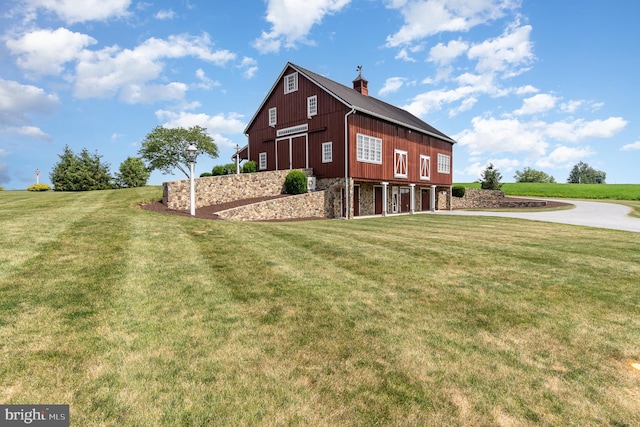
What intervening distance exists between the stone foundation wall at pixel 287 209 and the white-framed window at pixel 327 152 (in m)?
2.23

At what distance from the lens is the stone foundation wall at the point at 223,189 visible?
53.0 feet

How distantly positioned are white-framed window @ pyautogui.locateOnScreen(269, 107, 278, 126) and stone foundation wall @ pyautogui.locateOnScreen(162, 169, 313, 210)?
6023 mm

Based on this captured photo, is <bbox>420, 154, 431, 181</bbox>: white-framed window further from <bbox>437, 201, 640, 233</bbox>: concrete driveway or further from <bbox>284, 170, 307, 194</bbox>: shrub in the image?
<bbox>284, 170, 307, 194</bbox>: shrub

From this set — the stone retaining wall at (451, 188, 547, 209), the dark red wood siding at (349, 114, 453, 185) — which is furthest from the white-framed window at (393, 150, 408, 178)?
the stone retaining wall at (451, 188, 547, 209)

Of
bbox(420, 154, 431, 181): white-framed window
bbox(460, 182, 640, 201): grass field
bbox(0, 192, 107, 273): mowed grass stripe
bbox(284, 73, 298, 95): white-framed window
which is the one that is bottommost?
bbox(0, 192, 107, 273): mowed grass stripe

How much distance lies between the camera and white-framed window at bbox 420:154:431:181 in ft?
93.3

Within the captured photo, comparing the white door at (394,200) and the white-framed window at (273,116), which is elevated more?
the white-framed window at (273,116)

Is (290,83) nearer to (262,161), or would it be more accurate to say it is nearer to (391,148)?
(262,161)

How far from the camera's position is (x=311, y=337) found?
3.80m

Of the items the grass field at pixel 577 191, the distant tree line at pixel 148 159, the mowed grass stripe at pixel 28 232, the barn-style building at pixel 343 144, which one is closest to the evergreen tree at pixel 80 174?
the distant tree line at pixel 148 159

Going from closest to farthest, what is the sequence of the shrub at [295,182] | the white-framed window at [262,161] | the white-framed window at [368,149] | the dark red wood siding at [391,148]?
1. the shrub at [295,182]
2. the dark red wood siding at [391,148]
3. the white-framed window at [368,149]
4. the white-framed window at [262,161]

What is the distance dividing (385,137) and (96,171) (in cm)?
4297

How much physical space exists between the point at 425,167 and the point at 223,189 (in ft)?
60.8

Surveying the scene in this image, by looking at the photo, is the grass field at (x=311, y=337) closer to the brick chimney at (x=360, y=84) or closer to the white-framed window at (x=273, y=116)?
the white-framed window at (x=273, y=116)
